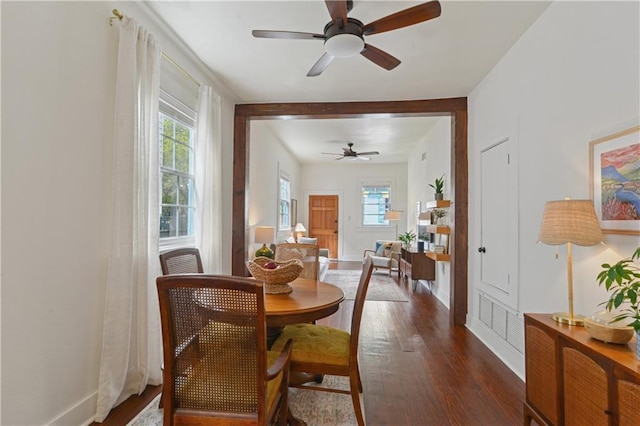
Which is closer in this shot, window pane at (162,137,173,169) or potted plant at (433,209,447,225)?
window pane at (162,137,173,169)

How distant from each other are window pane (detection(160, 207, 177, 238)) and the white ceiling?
1565 mm

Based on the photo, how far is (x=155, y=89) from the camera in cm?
225

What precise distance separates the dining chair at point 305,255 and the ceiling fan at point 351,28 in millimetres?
1669

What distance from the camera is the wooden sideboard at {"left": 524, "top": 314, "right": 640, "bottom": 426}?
1.14m

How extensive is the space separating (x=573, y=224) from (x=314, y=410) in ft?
6.30

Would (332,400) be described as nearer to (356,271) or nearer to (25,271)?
(25,271)

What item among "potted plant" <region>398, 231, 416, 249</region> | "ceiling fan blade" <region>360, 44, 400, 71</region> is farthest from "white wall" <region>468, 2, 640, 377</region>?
"potted plant" <region>398, 231, 416, 249</region>

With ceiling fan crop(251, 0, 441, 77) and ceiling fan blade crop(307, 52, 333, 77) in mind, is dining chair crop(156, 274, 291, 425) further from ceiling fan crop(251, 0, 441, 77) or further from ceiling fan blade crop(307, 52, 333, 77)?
ceiling fan blade crop(307, 52, 333, 77)

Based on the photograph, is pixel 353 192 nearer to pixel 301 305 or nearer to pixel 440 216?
pixel 440 216

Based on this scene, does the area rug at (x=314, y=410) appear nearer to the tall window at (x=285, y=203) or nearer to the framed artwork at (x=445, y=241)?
the framed artwork at (x=445, y=241)

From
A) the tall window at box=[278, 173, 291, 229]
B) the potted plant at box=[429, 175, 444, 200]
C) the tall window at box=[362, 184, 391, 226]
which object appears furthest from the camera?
the tall window at box=[362, 184, 391, 226]

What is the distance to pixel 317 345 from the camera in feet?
6.12

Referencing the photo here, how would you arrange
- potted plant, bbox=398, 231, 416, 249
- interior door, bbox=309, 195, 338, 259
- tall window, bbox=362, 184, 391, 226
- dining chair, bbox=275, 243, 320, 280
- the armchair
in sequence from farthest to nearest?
1. interior door, bbox=309, 195, 338, 259
2. tall window, bbox=362, 184, 391, 226
3. potted plant, bbox=398, 231, 416, 249
4. the armchair
5. dining chair, bbox=275, 243, 320, 280

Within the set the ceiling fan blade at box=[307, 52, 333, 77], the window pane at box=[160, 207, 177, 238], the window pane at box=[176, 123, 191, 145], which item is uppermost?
the ceiling fan blade at box=[307, 52, 333, 77]
